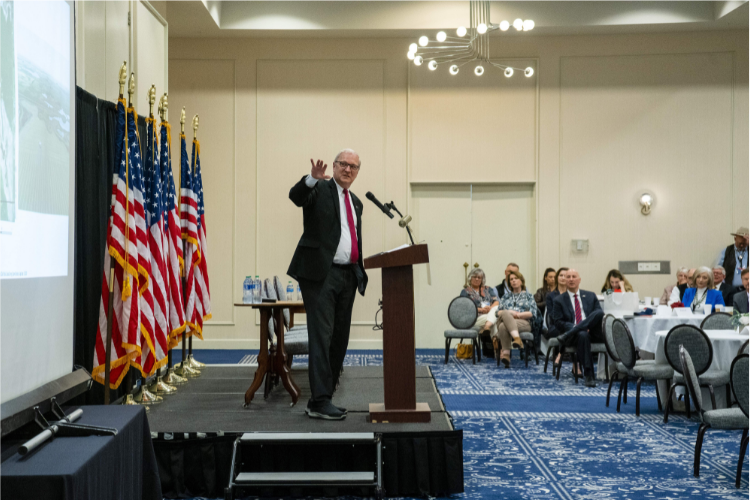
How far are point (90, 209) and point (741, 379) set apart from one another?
14.6 feet

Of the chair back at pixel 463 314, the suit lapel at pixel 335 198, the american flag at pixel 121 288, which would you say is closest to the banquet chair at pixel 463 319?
the chair back at pixel 463 314

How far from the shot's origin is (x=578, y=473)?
3.94m

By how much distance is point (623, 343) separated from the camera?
5.59 metres

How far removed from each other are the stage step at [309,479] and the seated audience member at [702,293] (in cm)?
554

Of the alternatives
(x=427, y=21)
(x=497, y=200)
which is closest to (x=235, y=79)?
(x=427, y=21)

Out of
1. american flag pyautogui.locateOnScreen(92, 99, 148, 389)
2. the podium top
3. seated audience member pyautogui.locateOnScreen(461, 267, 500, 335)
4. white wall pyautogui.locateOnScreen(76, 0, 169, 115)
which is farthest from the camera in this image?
seated audience member pyautogui.locateOnScreen(461, 267, 500, 335)

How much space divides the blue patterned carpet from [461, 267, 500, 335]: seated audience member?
6.00ft

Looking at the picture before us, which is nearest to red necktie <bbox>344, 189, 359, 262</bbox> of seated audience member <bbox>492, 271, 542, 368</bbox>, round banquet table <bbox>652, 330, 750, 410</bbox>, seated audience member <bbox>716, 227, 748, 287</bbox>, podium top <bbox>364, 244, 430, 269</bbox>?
podium top <bbox>364, 244, 430, 269</bbox>

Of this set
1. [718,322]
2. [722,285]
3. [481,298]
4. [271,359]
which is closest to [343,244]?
[271,359]

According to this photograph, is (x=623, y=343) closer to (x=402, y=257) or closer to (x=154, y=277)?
(x=402, y=257)

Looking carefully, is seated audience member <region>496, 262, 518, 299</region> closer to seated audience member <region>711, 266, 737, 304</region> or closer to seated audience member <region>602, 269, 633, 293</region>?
seated audience member <region>602, 269, 633, 293</region>

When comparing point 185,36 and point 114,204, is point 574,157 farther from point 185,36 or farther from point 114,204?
point 114,204

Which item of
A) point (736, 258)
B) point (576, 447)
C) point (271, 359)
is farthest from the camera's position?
point (736, 258)

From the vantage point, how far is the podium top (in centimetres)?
386
